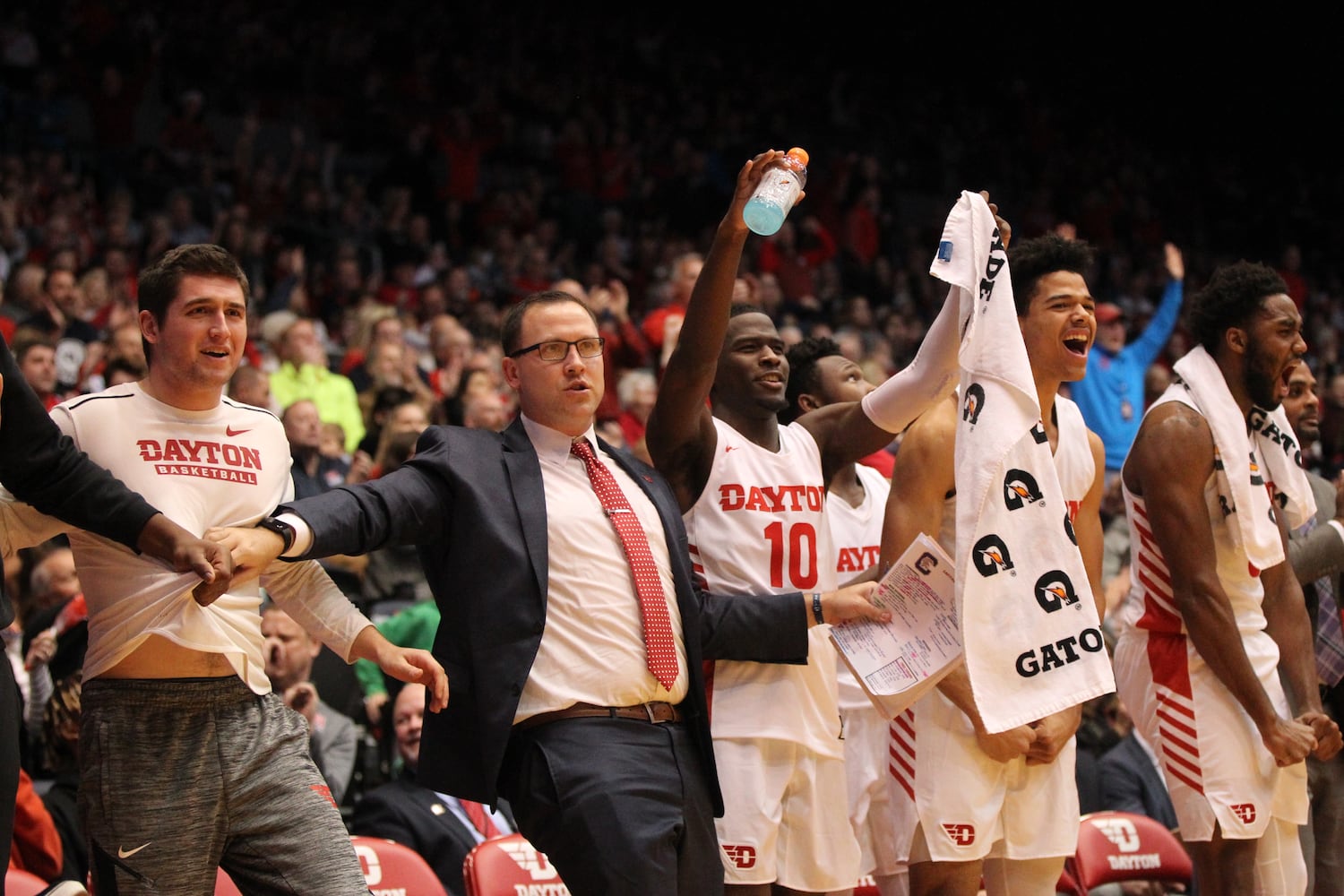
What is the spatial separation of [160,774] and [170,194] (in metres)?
9.59

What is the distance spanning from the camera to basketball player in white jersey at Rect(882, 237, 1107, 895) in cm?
422

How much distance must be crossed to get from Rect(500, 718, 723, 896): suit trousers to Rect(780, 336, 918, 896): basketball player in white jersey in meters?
1.11

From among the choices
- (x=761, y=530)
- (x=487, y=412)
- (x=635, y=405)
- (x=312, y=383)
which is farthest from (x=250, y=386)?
(x=761, y=530)

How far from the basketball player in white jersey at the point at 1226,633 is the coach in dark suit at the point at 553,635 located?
1625mm

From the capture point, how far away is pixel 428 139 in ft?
47.5

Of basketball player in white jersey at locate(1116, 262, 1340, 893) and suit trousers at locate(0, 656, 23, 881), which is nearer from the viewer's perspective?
suit trousers at locate(0, 656, 23, 881)

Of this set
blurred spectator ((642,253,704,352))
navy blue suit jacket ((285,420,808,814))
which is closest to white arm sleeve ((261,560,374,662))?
navy blue suit jacket ((285,420,808,814))

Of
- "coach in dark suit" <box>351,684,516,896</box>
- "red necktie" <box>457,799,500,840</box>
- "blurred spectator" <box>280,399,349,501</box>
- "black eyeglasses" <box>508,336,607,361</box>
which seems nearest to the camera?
"black eyeglasses" <box>508,336,607,361</box>

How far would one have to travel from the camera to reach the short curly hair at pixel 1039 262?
15.1ft

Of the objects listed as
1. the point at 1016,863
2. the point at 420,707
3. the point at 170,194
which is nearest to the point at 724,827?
the point at 1016,863

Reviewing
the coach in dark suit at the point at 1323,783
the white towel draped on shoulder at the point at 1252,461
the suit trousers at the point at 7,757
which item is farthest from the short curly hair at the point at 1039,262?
the suit trousers at the point at 7,757

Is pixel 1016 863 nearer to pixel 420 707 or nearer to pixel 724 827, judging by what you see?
pixel 724 827

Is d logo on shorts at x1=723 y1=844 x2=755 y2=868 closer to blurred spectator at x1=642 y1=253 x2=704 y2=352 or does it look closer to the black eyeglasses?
the black eyeglasses

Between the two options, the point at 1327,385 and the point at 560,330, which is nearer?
the point at 560,330
